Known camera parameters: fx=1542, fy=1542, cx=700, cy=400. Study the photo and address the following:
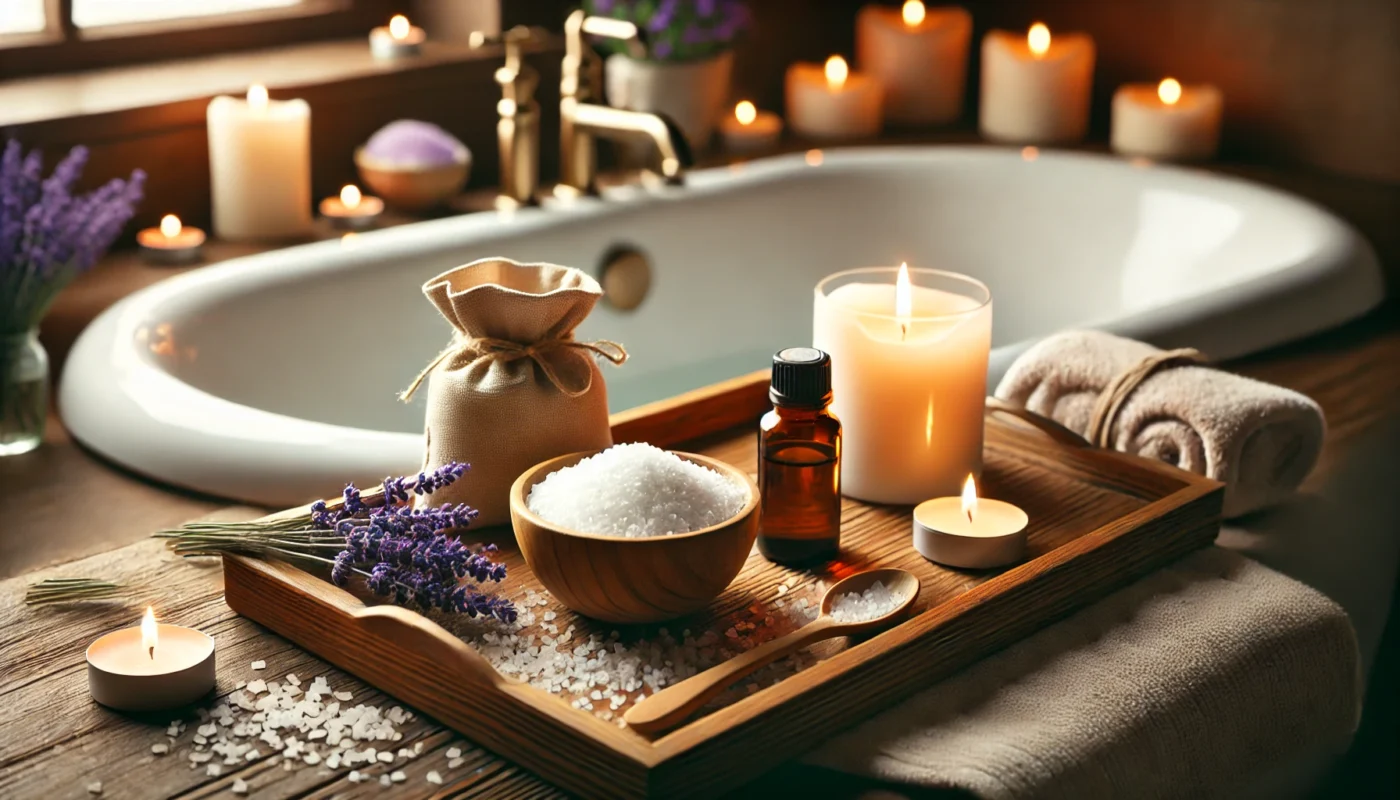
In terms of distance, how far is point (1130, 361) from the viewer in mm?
1219

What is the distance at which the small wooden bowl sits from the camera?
0.83 m

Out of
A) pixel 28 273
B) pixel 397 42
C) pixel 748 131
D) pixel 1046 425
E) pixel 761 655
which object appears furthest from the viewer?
pixel 748 131

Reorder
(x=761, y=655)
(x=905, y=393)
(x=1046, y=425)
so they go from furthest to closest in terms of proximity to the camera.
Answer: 1. (x=1046, y=425)
2. (x=905, y=393)
3. (x=761, y=655)

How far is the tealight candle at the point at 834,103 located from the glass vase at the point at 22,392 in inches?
60.3

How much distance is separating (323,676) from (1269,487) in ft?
2.42

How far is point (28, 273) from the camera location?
1.32 meters

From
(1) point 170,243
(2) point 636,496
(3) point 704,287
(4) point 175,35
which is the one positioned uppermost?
(4) point 175,35

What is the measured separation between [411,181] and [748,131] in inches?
26.3

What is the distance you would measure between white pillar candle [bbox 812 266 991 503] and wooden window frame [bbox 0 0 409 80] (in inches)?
56.2

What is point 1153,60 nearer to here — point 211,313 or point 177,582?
point 211,313

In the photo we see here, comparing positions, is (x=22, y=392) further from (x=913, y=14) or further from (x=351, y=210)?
(x=913, y=14)

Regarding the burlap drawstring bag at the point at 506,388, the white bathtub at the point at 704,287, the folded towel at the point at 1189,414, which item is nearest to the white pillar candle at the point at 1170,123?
the white bathtub at the point at 704,287

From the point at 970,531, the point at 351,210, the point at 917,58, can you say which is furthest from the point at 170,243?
the point at 917,58

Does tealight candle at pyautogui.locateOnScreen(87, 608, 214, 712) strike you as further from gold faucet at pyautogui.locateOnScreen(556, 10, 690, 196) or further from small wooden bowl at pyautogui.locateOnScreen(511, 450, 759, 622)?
gold faucet at pyautogui.locateOnScreen(556, 10, 690, 196)
